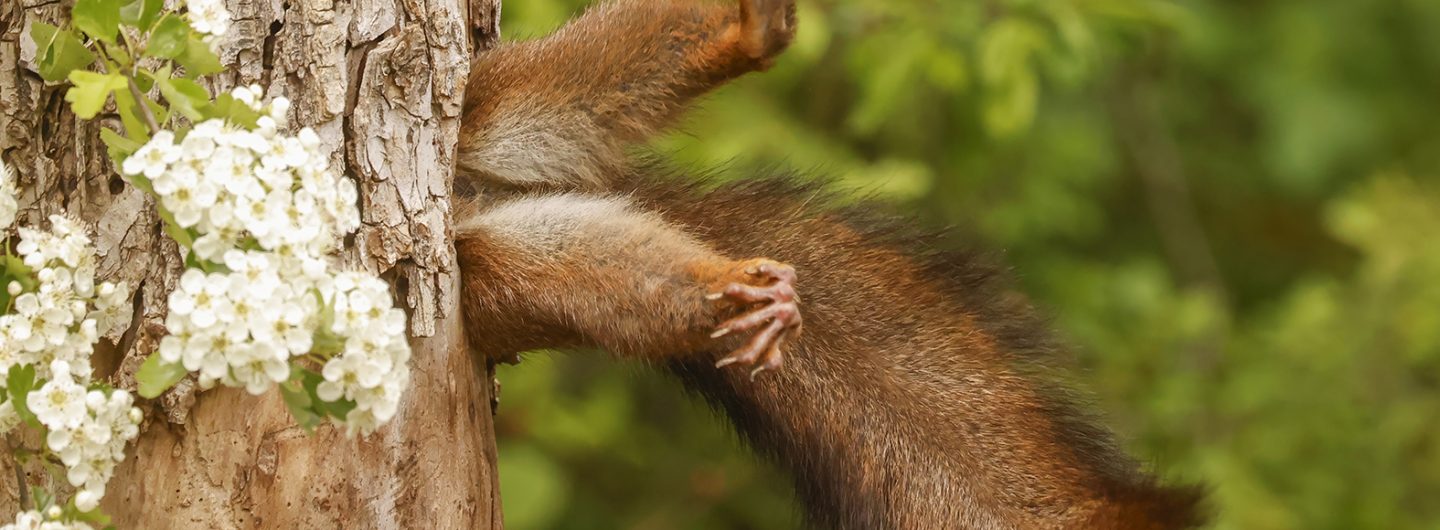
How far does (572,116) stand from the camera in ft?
8.37

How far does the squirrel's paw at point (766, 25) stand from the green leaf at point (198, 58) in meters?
0.98

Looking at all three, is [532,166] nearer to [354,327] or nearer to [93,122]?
[93,122]

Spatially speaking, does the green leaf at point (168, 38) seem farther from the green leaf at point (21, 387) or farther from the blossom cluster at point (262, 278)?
the green leaf at point (21, 387)

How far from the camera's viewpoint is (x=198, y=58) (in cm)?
168

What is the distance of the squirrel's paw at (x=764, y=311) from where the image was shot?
218 cm

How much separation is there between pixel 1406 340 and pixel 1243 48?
4.40 ft

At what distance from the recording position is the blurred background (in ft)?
12.8

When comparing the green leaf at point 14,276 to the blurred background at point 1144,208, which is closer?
the green leaf at point 14,276

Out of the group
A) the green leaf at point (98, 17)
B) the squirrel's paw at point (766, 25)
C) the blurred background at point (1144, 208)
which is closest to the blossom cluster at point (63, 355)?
the green leaf at point (98, 17)

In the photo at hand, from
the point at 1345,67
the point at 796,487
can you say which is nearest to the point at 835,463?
the point at 796,487

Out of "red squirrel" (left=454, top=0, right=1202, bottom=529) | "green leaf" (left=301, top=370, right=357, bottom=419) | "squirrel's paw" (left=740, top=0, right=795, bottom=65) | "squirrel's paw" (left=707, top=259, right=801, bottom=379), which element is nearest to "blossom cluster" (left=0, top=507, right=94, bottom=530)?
"green leaf" (left=301, top=370, right=357, bottom=419)

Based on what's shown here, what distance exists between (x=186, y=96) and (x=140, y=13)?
11 centimetres

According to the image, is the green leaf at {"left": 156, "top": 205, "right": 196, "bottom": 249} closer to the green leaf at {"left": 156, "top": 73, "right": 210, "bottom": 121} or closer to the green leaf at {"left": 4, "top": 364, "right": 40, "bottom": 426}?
the green leaf at {"left": 156, "top": 73, "right": 210, "bottom": 121}

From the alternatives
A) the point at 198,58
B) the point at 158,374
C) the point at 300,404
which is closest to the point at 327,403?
the point at 300,404
